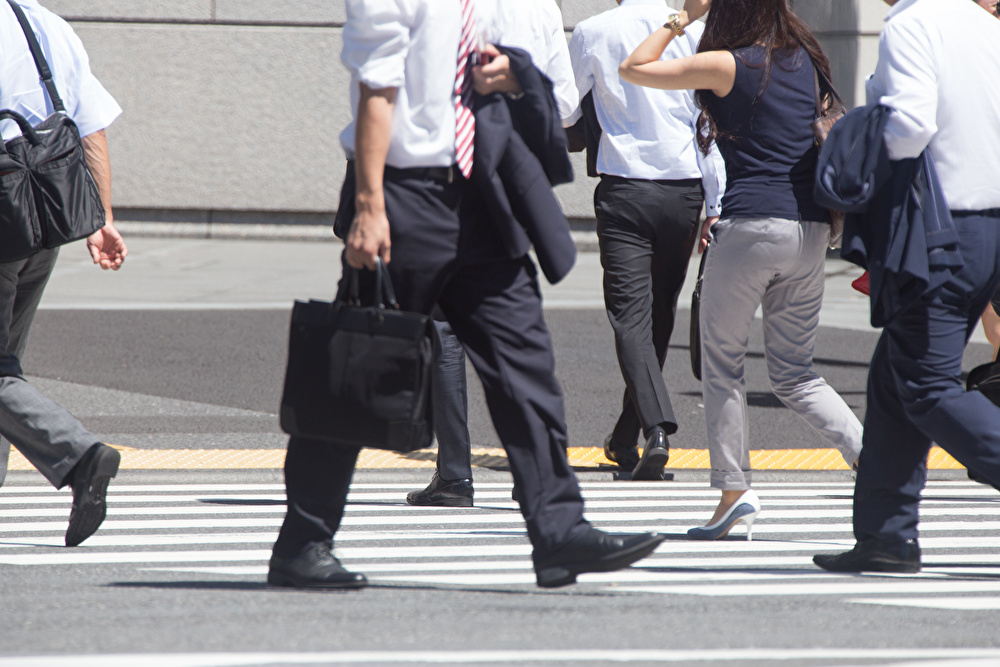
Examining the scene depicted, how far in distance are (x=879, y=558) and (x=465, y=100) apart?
5.85 feet

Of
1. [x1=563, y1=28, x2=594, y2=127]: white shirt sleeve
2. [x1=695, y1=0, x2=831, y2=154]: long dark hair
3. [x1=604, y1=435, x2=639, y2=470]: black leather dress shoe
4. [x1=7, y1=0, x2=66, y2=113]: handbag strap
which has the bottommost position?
[x1=604, y1=435, x2=639, y2=470]: black leather dress shoe

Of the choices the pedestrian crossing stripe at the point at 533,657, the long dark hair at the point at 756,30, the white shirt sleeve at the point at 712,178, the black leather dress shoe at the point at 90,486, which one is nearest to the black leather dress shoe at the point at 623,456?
the white shirt sleeve at the point at 712,178

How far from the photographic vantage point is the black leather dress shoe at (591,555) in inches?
148

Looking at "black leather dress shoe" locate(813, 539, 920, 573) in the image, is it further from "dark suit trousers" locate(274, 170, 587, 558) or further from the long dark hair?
the long dark hair

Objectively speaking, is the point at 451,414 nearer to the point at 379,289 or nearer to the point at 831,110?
the point at 831,110

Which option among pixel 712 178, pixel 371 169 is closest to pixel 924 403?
pixel 371 169

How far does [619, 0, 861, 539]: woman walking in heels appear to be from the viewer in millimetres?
4770

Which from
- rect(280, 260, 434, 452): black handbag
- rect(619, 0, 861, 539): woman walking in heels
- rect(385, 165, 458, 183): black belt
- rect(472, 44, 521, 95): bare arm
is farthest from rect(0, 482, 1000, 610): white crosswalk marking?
rect(472, 44, 521, 95): bare arm

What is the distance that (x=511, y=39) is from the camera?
19.0 feet

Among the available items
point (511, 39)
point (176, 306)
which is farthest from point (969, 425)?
point (176, 306)

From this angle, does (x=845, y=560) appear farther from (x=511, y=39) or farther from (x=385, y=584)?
(x=511, y=39)

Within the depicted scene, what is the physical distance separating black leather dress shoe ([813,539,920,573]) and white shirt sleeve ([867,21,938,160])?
111 cm

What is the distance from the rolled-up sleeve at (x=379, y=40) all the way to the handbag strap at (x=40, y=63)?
4.99 ft

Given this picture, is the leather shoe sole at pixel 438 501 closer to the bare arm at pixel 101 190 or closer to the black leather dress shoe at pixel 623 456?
the black leather dress shoe at pixel 623 456
